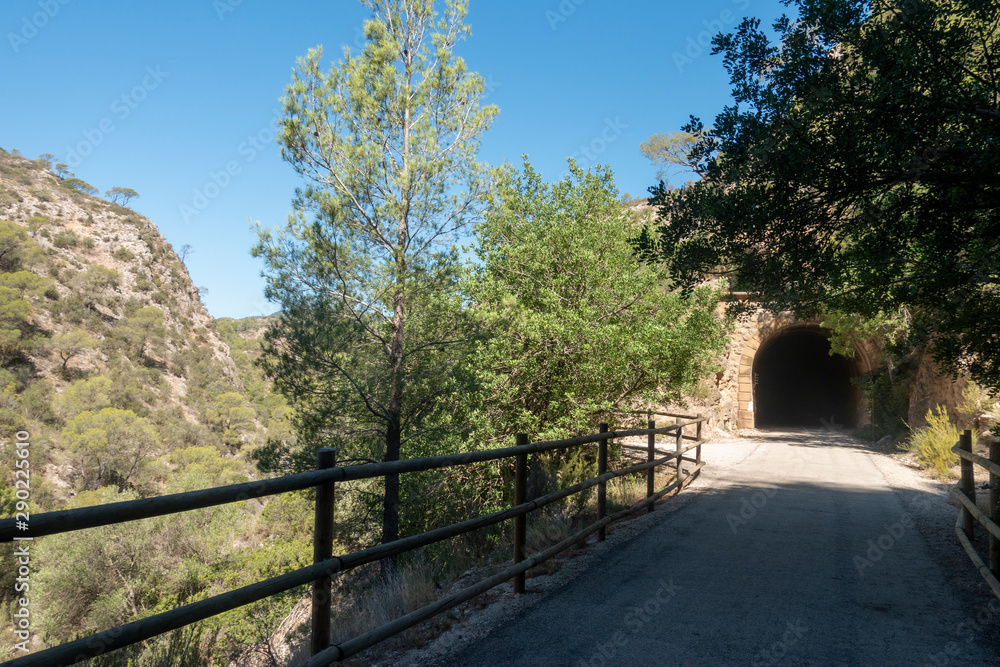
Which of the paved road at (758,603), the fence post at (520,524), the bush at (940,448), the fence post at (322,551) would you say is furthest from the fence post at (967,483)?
the bush at (940,448)

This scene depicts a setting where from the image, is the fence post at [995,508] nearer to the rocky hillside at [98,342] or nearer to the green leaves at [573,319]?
the green leaves at [573,319]

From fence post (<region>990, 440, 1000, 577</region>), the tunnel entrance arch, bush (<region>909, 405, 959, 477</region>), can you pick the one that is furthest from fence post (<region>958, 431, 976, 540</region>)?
the tunnel entrance arch

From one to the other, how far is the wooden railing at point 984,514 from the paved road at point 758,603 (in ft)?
0.75

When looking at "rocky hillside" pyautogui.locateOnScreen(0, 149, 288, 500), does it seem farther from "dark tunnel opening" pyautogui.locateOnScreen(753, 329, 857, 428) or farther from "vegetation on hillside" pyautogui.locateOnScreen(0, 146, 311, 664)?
"dark tunnel opening" pyautogui.locateOnScreen(753, 329, 857, 428)

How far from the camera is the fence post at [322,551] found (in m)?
2.69

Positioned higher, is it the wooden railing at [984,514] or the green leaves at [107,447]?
the wooden railing at [984,514]

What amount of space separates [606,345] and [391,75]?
754cm

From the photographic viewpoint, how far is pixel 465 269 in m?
12.0

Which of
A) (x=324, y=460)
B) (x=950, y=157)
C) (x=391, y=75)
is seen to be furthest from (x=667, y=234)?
(x=391, y=75)

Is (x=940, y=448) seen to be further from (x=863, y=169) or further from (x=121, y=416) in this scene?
(x=121, y=416)

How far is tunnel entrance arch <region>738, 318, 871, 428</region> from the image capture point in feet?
98.3

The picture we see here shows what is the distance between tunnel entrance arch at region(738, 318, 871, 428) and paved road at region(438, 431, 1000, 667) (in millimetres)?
23814

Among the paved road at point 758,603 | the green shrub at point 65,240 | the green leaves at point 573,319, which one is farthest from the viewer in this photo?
the green shrub at point 65,240

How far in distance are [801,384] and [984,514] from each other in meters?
33.7
